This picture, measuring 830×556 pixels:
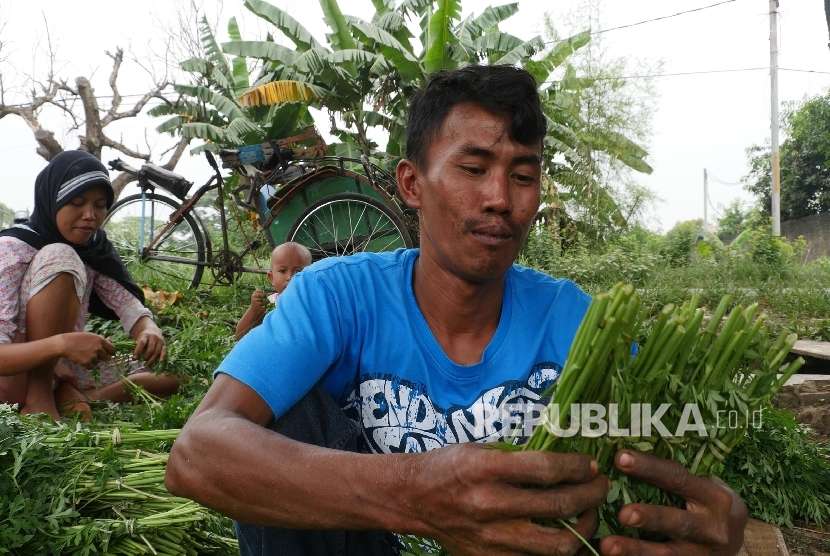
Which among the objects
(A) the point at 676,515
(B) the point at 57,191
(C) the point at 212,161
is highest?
(C) the point at 212,161

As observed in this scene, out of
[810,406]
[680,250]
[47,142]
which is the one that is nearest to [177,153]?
[47,142]

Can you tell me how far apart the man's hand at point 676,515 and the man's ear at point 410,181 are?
0.94 meters

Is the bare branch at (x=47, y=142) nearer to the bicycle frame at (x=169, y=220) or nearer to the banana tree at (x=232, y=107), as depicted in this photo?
the banana tree at (x=232, y=107)

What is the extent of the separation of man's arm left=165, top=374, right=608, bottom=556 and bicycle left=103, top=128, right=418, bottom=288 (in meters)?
5.92

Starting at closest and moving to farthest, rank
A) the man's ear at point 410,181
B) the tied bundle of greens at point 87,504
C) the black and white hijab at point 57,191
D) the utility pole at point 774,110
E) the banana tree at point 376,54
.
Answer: the man's ear at point 410,181, the tied bundle of greens at point 87,504, the black and white hijab at point 57,191, the banana tree at point 376,54, the utility pole at point 774,110

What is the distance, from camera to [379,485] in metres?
1.16

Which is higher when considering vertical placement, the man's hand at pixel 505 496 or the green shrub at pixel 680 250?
the man's hand at pixel 505 496

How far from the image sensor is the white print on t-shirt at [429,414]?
1609 millimetres

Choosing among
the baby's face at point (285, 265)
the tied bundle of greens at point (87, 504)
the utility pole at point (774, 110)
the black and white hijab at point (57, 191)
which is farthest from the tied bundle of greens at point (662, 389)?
the utility pole at point (774, 110)

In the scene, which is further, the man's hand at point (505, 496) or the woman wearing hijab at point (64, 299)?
the woman wearing hijab at point (64, 299)

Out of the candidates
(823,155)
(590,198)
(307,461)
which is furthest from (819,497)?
(823,155)

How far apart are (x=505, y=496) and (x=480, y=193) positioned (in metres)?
0.80

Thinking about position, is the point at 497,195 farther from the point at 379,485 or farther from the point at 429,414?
the point at 379,485

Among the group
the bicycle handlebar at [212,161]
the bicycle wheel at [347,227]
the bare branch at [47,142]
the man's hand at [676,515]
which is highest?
the bare branch at [47,142]
